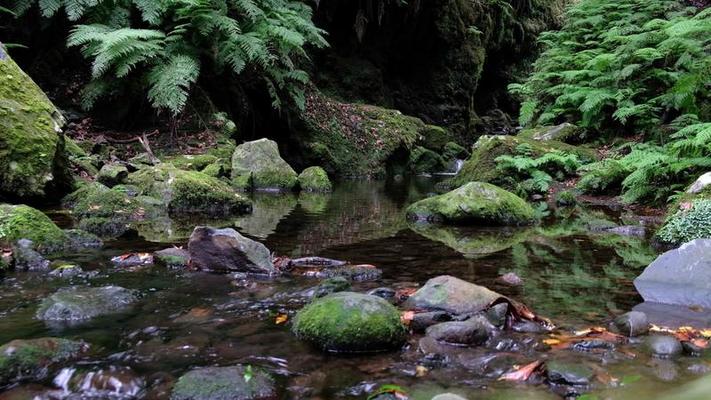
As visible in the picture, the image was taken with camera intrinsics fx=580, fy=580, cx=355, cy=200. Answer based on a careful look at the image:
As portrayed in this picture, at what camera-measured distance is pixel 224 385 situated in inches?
105

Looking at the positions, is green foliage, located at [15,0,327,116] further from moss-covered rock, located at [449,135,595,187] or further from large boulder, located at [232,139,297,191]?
moss-covered rock, located at [449,135,595,187]

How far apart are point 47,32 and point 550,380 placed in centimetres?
1279

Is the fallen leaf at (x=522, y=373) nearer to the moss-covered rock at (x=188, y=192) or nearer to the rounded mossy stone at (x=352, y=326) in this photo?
the rounded mossy stone at (x=352, y=326)

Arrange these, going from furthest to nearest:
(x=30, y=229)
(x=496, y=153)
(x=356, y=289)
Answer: (x=496, y=153)
(x=30, y=229)
(x=356, y=289)

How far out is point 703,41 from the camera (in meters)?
11.1

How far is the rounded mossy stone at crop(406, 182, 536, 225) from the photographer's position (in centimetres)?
771

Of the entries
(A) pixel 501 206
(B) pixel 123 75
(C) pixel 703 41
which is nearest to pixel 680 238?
(A) pixel 501 206

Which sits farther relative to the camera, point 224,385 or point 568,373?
point 568,373

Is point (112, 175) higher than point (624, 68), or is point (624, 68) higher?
point (624, 68)

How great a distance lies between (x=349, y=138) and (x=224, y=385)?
13949 millimetres

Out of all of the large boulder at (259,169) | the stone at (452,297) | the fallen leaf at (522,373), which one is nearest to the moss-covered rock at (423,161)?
the large boulder at (259,169)

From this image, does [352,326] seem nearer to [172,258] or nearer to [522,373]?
[522,373]

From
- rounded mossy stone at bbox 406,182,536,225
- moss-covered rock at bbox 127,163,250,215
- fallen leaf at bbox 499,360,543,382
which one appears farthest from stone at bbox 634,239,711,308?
moss-covered rock at bbox 127,163,250,215

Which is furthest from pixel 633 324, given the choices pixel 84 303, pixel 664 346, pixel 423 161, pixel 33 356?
pixel 423 161
